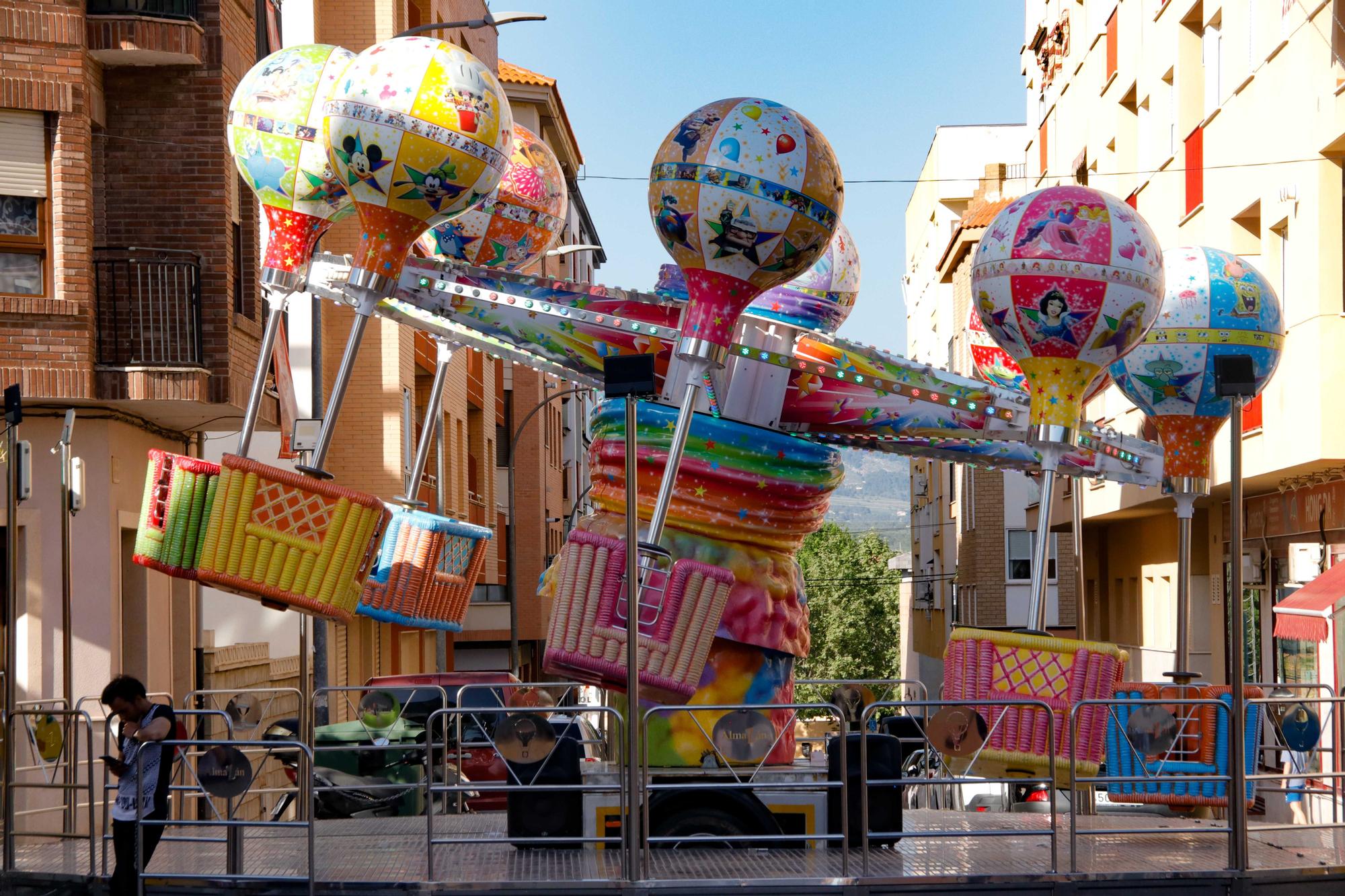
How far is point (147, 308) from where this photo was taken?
19.5 m

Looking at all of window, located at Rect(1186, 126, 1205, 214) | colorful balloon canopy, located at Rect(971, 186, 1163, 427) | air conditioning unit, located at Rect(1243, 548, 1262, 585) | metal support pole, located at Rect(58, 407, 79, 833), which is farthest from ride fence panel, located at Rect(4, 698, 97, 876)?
window, located at Rect(1186, 126, 1205, 214)

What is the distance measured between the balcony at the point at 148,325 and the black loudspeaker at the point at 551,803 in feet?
28.5

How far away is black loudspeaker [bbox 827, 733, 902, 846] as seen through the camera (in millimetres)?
11914

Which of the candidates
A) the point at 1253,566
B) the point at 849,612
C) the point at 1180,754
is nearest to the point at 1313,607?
the point at 1253,566

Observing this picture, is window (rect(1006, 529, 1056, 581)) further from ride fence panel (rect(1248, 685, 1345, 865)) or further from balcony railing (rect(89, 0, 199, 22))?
ride fence panel (rect(1248, 685, 1345, 865))

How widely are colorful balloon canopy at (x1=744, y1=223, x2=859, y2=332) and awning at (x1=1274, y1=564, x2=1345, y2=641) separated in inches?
289

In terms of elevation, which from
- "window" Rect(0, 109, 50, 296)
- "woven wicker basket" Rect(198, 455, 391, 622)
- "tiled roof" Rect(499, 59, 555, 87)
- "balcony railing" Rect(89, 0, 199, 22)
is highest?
"tiled roof" Rect(499, 59, 555, 87)

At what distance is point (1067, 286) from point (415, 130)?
4081mm

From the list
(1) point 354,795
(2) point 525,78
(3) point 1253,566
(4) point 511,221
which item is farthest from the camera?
(2) point 525,78

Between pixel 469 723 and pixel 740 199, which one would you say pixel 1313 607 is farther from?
pixel 740 199

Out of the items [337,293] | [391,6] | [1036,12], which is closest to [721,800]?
[337,293]

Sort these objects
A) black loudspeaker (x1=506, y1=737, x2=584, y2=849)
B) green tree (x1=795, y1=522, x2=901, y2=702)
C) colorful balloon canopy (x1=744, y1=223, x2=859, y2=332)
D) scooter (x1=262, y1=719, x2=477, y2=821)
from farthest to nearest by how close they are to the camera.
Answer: green tree (x1=795, y1=522, x2=901, y2=702)
scooter (x1=262, y1=719, x2=477, y2=821)
colorful balloon canopy (x1=744, y1=223, x2=859, y2=332)
black loudspeaker (x1=506, y1=737, x2=584, y2=849)

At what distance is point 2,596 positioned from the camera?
18188 mm

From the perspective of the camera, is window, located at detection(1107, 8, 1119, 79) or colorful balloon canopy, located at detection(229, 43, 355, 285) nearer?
colorful balloon canopy, located at detection(229, 43, 355, 285)
